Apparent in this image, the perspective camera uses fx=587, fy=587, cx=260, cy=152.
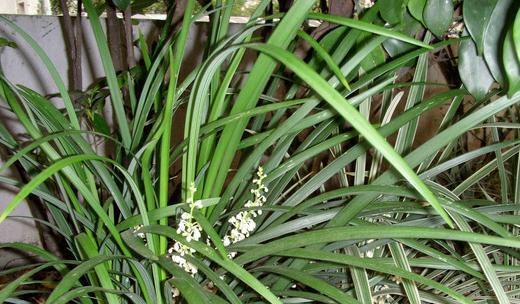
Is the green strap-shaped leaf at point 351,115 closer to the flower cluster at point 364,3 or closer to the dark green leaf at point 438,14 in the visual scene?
Result: the dark green leaf at point 438,14

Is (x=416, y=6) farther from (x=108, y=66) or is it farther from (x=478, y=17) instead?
(x=108, y=66)

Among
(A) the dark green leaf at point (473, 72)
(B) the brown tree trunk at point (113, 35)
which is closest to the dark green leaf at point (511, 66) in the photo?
(A) the dark green leaf at point (473, 72)

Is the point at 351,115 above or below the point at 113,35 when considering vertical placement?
below

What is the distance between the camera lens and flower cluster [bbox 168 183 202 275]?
1.92 ft

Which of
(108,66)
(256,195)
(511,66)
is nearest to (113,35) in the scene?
(108,66)

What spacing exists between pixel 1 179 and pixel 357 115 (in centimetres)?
48

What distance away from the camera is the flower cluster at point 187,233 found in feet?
1.92

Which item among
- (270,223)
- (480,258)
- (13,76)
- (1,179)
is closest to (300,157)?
(270,223)

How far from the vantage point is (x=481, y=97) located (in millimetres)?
628

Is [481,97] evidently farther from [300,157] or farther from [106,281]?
[106,281]

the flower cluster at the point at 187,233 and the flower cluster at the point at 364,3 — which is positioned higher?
the flower cluster at the point at 364,3

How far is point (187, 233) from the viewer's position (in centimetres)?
59

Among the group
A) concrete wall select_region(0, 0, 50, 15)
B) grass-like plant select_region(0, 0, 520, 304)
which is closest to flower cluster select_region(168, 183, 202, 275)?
grass-like plant select_region(0, 0, 520, 304)

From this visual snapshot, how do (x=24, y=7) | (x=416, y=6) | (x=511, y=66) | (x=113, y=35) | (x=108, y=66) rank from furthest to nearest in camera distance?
(x=24, y=7)
(x=113, y=35)
(x=108, y=66)
(x=416, y=6)
(x=511, y=66)
